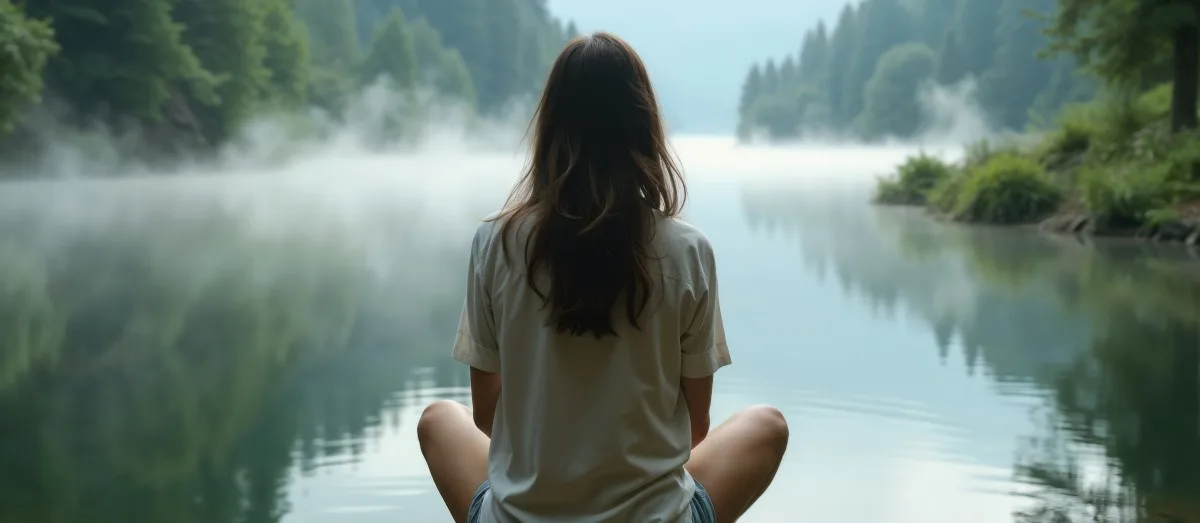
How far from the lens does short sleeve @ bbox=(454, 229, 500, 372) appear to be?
2307mm

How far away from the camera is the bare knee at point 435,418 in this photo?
9.00 feet

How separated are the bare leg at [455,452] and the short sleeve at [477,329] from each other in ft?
1.16

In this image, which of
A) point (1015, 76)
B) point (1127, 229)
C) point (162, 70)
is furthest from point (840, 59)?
point (1127, 229)

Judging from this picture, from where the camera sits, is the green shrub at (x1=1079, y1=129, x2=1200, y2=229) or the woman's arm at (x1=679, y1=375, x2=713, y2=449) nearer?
the woman's arm at (x1=679, y1=375, x2=713, y2=449)

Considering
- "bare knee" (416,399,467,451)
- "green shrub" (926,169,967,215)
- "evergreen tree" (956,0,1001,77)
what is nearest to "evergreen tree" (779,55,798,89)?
"evergreen tree" (956,0,1001,77)

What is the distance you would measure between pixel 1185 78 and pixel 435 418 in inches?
622

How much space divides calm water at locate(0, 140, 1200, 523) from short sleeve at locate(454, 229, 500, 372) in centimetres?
167

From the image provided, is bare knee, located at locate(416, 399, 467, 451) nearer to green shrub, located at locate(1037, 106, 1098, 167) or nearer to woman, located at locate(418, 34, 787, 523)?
woman, located at locate(418, 34, 787, 523)

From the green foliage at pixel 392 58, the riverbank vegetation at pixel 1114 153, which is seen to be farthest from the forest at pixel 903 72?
the riverbank vegetation at pixel 1114 153

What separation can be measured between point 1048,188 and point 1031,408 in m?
12.3

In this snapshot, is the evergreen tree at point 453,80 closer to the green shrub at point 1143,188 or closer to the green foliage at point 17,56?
the green foliage at point 17,56

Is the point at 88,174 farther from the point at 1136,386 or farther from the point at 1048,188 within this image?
the point at 1136,386

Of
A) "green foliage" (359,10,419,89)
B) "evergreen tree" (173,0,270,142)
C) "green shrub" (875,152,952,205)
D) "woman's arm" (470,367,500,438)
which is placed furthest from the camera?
"green foliage" (359,10,419,89)

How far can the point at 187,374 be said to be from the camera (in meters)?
6.27
